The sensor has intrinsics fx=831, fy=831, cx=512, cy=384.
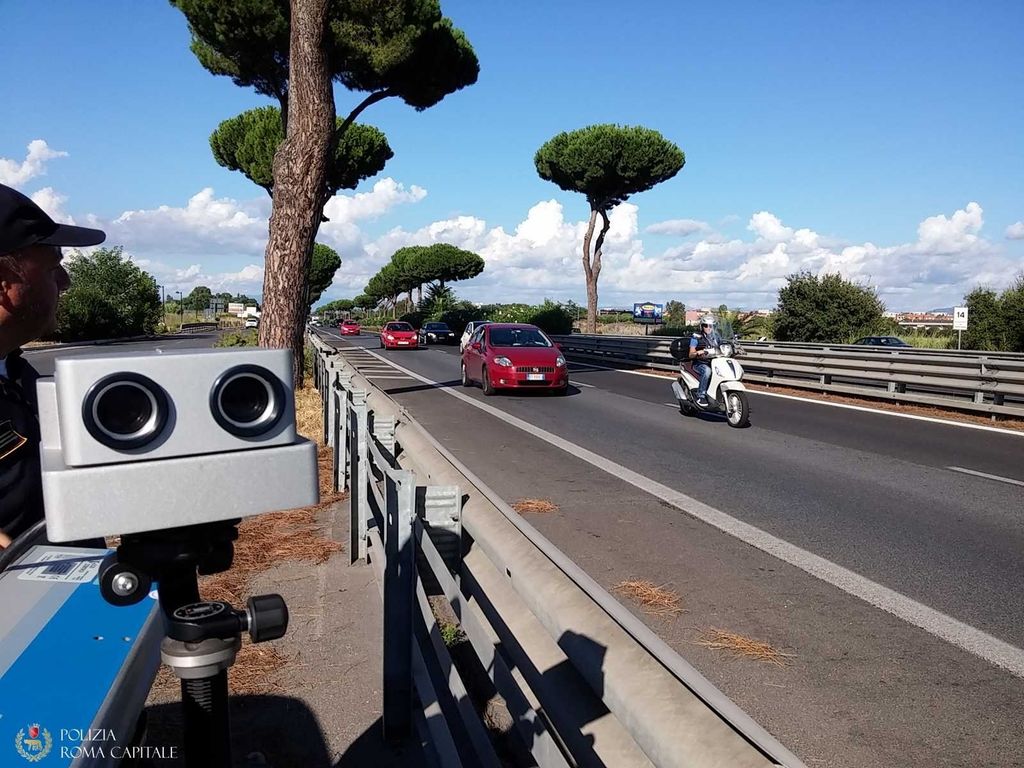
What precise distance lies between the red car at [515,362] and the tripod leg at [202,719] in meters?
15.4

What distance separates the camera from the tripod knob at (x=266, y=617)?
169 cm

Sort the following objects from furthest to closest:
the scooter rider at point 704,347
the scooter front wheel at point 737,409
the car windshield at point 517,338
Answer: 1. the car windshield at point 517,338
2. the scooter rider at point 704,347
3. the scooter front wheel at point 737,409

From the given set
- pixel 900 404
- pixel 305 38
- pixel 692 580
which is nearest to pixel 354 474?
pixel 692 580

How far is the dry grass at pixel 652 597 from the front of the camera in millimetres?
4750

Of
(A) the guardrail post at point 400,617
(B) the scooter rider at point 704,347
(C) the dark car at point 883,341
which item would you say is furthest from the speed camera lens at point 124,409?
(C) the dark car at point 883,341

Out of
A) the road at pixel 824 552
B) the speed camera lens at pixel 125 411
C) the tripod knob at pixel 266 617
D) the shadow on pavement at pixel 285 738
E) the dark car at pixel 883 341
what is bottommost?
the road at pixel 824 552

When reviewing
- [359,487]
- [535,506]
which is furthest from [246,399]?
[535,506]

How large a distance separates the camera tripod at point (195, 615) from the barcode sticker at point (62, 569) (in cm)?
33

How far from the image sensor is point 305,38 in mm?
13297

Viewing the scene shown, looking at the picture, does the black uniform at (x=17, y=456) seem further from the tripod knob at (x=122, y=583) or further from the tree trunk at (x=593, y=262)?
the tree trunk at (x=593, y=262)

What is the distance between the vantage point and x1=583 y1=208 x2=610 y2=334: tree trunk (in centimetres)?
5006

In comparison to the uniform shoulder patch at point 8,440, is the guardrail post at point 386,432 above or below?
below

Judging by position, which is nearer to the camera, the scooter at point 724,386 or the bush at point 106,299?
the scooter at point 724,386

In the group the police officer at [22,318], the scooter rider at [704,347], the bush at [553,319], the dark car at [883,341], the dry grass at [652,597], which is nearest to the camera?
the police officer at [22,318]
